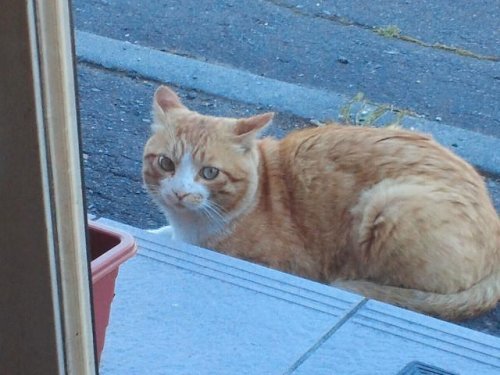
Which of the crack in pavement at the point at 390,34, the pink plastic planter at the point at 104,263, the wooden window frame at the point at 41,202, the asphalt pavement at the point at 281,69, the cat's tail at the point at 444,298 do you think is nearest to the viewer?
the wooden window frame at the point at 41,202

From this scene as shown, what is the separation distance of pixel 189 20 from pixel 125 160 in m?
1.68

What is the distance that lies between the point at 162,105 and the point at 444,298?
3.61 feet

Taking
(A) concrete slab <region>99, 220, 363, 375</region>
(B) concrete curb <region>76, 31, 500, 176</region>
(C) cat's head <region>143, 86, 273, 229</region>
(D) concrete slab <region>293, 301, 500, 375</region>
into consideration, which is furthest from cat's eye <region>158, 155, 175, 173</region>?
(B) concrete curb <region>76, 31, 500, 176</region>

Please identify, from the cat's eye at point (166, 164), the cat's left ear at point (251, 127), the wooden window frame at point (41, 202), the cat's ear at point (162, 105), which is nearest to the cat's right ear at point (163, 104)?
the cat's ear at point (162, 105)

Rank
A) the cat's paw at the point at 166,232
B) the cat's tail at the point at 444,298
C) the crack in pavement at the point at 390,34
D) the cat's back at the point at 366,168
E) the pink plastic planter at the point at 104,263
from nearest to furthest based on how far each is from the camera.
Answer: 1. the pink plastic planter at the point at 104,263
2. the cat's tail at the point at 444,298
3. the cat's back at the point at 366,168
4. the cat's paw at the point at 166,232
5. the crack in pavement at the point at 390,34

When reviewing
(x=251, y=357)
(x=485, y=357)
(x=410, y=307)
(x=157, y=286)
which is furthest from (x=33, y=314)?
(x=410, y=307)

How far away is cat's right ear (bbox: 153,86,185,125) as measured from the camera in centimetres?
278

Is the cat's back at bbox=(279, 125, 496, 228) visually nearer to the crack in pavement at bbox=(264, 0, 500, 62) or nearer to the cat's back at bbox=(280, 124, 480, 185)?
the cat's back at bbox=(280, 124, 480, 185)

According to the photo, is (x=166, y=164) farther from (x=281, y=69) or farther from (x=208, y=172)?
(x=281, y=69)

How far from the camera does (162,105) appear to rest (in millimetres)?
2855

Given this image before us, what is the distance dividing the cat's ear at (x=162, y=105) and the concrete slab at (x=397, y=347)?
0.99m

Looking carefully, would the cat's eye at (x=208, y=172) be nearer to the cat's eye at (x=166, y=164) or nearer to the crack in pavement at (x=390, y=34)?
the cat's eye at (x=166, y=164)

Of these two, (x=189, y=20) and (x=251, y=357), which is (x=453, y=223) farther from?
(x=189, y=20)

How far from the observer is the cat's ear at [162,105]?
109 inches
